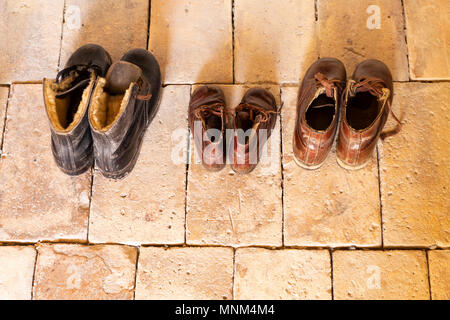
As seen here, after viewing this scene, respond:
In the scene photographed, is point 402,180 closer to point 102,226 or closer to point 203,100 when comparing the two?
point 203,100

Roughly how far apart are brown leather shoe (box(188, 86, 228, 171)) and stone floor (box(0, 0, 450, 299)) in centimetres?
12

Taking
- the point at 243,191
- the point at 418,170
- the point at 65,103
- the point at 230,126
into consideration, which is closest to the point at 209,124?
the point at 230,126

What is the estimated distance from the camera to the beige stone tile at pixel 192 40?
2.15 metres

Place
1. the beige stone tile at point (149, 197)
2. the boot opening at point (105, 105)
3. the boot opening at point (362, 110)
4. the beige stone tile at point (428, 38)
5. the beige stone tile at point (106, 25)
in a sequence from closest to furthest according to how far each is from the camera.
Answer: the boot opening at point (105, 105) < the boot opening at point (362, 110) < the beige stone tile at point (149, 197) < the beige stone tile at point (428, 38) < the beige stone tile at point (106, 25)

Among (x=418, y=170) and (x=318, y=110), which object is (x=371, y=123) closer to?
(x=318, y=110)

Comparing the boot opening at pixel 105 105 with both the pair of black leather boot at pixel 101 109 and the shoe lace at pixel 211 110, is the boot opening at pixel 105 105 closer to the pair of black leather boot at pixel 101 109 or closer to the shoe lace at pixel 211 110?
the pair of black leather boot at pixel 101 109

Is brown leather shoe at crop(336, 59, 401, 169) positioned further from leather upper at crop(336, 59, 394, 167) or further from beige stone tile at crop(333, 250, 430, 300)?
beige stone tile at crop(333, 250, 430, 300)

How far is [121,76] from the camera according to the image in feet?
6.26

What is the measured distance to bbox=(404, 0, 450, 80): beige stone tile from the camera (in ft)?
6.88

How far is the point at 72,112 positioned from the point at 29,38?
2.43ft

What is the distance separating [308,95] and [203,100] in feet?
1.90

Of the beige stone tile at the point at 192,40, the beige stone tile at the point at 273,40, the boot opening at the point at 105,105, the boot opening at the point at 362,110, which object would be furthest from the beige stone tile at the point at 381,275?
the boot opening at the point at 105,105

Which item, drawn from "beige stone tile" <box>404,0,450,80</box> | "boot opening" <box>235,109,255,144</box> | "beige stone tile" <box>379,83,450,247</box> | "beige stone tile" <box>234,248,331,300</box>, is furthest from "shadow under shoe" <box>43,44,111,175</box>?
"beige stone tile" <box>404,0,450,80</box>
